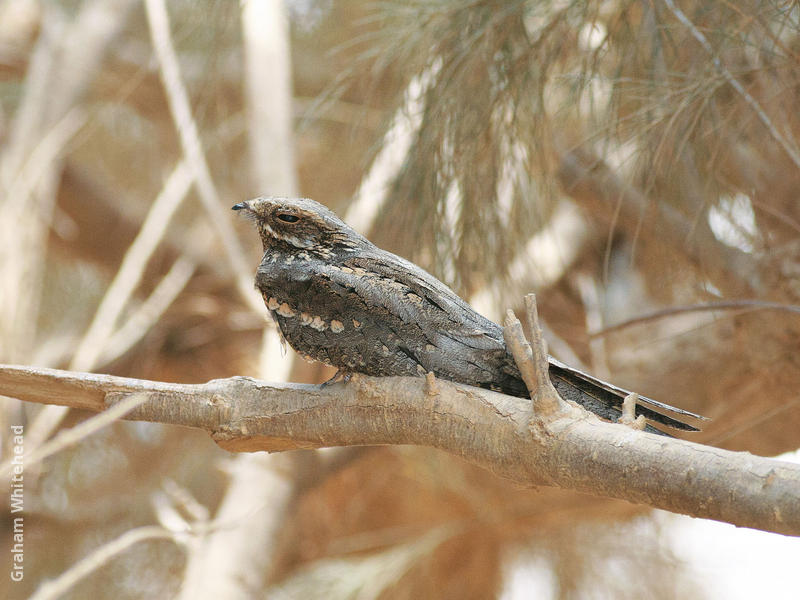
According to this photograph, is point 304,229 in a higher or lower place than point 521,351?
higher

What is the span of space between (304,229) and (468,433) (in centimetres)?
46

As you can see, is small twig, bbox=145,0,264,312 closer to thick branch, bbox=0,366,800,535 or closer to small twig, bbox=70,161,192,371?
small twig, bbox=70,161,192,371

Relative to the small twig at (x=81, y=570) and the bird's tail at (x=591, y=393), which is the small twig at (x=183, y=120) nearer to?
the small twig at (x=81, y=570)

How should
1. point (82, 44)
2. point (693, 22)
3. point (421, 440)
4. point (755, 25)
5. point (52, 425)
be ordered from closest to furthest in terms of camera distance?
point (421, 440) < point (755, 25) < point (693, 22) < point (52, 425) < point (82, 44)

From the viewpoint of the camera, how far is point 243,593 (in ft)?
10.6

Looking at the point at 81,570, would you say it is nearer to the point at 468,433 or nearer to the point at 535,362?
the point at 468,433

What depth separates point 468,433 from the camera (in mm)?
1131

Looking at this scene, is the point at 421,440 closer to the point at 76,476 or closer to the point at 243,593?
the point at 243,593

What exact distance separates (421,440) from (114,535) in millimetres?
3379

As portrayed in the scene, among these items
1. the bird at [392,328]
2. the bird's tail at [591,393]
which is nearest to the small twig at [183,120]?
the bird at [392,328]

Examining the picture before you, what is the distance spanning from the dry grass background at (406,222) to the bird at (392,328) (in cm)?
50

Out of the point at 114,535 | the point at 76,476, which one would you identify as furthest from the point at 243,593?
the point at 76,476

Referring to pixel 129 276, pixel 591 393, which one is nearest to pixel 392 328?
pixel 591 393

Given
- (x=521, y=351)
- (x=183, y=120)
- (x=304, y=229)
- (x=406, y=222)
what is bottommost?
(x=521, y=351)
